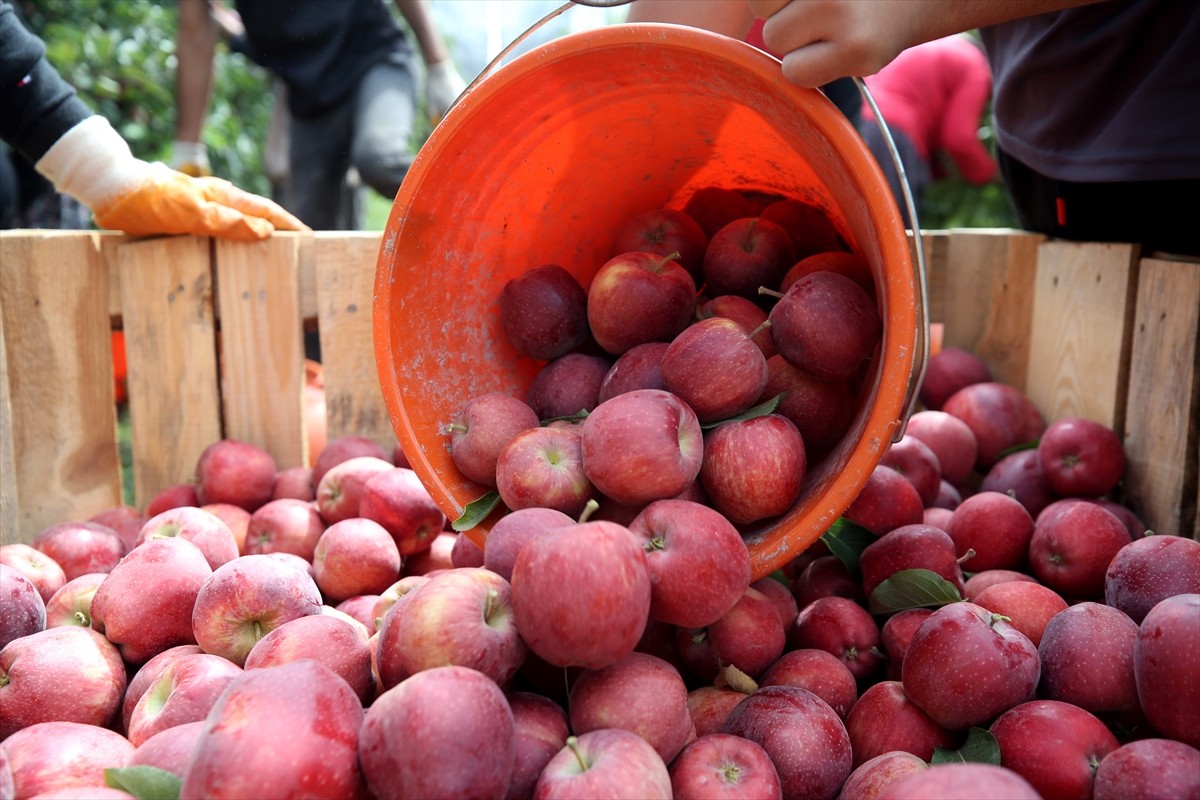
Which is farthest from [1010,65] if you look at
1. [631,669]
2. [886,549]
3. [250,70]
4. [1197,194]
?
[250,70]

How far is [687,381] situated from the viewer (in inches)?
74.3

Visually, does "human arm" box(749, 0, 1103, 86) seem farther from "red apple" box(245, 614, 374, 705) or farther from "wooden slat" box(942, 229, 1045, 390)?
"wooden slat" box(942, 229, 1045, 390)

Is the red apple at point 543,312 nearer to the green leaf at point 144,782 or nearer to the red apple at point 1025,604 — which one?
the red apple at point 1025,604

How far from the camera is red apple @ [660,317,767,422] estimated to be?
1878 millimetres

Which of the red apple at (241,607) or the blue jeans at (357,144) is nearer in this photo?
the red apple at (241,607)

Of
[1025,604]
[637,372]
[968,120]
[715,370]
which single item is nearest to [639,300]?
[637,372]

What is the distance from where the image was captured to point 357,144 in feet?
16.2

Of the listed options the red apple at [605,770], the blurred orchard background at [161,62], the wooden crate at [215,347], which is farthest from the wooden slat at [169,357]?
the blurred orchard background at [161,62]

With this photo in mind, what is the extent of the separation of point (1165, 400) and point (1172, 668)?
1.30 m

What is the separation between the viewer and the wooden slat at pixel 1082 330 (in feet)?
8.97

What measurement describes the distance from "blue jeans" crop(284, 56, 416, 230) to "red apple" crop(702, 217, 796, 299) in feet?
9.40

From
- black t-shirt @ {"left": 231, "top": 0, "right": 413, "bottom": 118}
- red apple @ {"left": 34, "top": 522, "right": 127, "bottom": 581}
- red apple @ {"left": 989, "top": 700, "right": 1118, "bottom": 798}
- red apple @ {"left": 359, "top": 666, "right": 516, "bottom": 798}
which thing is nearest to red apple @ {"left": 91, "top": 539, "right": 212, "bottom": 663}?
red apple @ {"left": 34, "top": 522, "right": 127, "bottom": 581}

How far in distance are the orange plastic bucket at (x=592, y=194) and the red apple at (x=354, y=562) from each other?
0.35m

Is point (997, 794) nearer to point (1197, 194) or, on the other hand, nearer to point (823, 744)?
point (823, 744)
